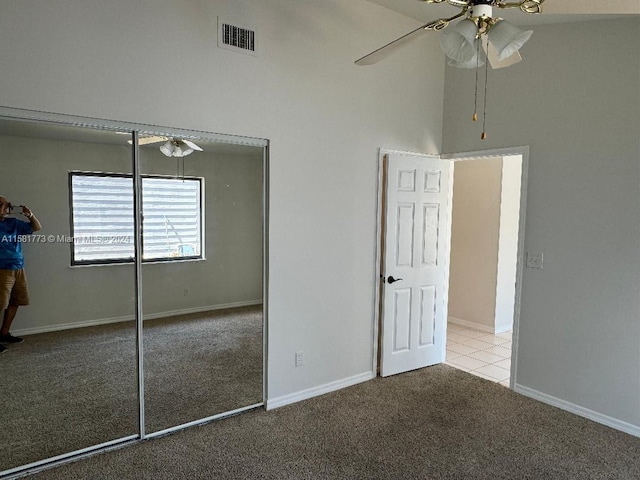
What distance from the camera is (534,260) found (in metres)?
3.55

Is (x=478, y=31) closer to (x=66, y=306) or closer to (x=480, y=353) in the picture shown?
(x=66, y=306)

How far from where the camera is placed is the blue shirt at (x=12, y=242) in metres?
2.40

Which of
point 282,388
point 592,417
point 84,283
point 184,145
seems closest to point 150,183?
point 184,145

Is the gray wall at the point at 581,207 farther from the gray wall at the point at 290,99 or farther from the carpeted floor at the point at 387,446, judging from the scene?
the gray wall at the point at 290,99

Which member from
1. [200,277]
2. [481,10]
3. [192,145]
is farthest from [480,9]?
[200,277]

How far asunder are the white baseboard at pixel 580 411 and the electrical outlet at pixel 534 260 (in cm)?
106

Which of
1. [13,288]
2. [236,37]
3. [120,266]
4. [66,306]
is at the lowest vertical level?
[66,306]

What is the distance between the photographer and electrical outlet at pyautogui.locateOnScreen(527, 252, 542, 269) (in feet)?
11.5

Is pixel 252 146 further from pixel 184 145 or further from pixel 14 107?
pixel 14 107

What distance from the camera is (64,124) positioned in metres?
2.44

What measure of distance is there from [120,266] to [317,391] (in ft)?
6.16

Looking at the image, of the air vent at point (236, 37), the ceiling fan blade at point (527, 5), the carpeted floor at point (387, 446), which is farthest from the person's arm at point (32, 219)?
the ceiling fan blade at point (527, 5)

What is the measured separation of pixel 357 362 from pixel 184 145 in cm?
237

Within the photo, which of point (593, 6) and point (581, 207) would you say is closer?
point (593, 6)
